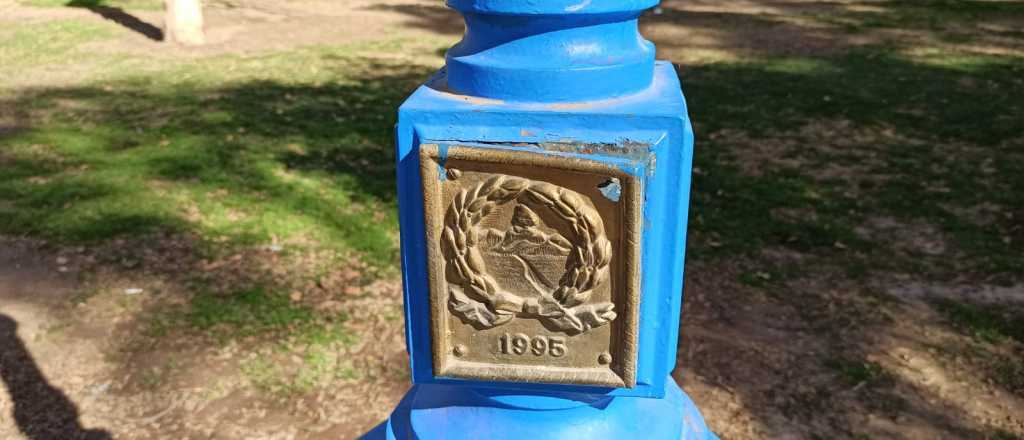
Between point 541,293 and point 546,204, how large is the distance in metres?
0.21

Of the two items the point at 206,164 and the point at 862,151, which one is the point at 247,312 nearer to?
the point at 206,164

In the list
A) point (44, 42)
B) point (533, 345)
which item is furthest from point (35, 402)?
point (44, 42)

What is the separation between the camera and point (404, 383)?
4441mm

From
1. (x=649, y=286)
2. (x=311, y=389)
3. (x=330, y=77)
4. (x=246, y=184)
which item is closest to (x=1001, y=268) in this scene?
(x=311, y=389)

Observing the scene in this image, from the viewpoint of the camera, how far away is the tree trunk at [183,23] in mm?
12039

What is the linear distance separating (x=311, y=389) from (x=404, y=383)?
474 millimetres

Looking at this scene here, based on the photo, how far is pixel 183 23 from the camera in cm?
1212

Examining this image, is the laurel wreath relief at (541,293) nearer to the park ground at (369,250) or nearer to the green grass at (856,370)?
the park ground at (369,250)

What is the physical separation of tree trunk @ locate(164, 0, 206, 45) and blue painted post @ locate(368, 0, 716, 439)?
452 inches

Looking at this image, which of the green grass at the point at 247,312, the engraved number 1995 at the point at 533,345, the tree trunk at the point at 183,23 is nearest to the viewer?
the engraved number 1995 at the point at 533,345

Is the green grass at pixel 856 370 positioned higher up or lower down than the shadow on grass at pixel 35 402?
lower down

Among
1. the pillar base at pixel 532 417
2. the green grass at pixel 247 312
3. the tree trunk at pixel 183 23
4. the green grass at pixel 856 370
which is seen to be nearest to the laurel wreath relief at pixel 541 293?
the pillar base at pixel 532 417

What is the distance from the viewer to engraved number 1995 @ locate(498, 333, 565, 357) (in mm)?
1733

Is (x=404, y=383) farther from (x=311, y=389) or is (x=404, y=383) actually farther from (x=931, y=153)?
(x=931, y=153)
